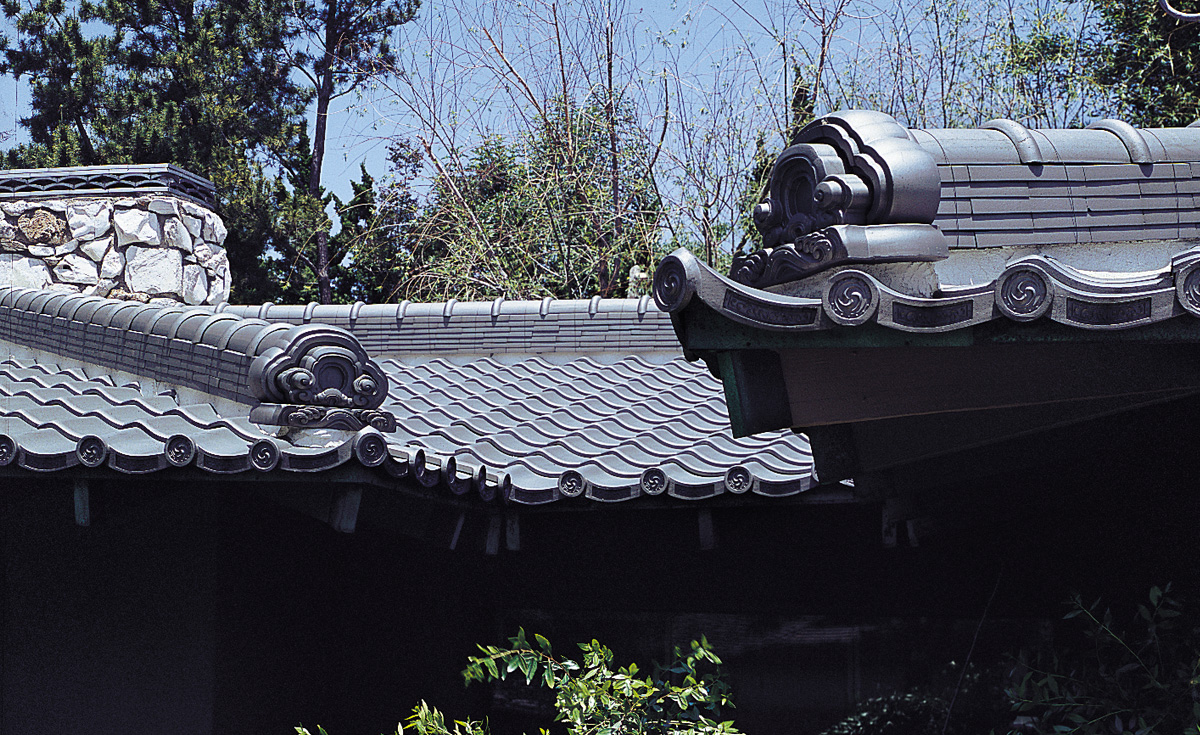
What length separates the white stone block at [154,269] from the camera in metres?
6.71

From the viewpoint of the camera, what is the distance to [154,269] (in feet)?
22.3

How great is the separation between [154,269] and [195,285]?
1.26 feet

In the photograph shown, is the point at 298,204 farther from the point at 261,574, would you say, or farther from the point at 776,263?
the point at 776,263

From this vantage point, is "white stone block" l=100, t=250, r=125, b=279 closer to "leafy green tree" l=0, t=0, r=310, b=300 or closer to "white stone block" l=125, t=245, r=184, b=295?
"white stone block" l=125, t=245, r=184, b=295

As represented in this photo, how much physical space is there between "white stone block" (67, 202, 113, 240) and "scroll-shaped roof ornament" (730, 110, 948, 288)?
5.78 metres

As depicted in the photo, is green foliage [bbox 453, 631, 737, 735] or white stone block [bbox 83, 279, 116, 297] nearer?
green foliage [bbox 453, 631, 737, 735]

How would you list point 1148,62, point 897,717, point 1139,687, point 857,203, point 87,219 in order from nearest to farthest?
point 857,203
point 1139,687
point 897,717
point 87,219
point 1148,62

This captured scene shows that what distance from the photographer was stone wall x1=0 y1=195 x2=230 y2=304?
648cm

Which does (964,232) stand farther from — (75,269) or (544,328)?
(75,269)

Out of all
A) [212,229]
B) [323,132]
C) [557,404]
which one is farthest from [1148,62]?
[323,132]

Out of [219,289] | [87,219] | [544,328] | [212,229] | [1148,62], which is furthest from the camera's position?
[1148,62]

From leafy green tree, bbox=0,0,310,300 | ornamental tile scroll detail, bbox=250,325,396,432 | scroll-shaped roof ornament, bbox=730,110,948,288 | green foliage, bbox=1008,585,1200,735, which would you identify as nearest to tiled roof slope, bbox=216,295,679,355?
ornamental tile scroll detail, bbox=250,325,396,432

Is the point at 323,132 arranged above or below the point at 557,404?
above

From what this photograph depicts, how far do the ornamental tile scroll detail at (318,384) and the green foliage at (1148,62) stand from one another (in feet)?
38.2
